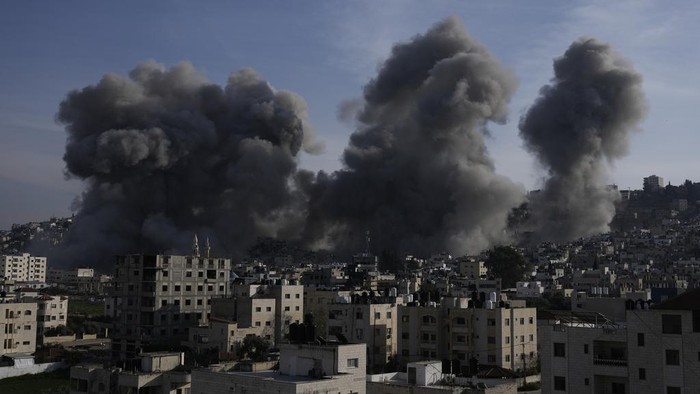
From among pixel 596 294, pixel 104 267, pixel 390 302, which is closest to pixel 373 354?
pixel 390 302

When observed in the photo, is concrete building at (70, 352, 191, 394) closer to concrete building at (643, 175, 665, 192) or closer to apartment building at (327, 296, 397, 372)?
apartment building at (327, 296, 397, 372)

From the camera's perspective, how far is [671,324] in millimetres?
15695

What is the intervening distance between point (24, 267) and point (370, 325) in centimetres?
7413

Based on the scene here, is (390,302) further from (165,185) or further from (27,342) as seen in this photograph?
(165,185)

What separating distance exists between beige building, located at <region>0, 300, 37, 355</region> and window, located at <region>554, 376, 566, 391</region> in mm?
25949

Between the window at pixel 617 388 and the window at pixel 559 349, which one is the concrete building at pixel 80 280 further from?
the window at pixel 617 388

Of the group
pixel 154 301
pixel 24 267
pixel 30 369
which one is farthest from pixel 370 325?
pixel 24 267

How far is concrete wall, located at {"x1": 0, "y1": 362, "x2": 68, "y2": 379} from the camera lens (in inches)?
1226

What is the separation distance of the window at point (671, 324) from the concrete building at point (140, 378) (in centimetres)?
1122

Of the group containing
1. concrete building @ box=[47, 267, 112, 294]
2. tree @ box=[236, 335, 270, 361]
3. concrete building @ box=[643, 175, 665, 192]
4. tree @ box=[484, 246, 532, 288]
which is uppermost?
concrete building @ box=[643, 175, 665, 192]

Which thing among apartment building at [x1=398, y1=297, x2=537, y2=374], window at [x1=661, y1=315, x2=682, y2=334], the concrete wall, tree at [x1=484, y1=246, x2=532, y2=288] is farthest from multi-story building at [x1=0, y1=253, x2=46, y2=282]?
window at [x1=661, y1=315, x2=682, y2=334]

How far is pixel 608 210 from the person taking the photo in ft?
300

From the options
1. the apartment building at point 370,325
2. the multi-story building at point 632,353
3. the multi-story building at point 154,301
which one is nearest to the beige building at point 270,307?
the multi-story building at point 154,301

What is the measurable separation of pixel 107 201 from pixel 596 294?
53.0 m
